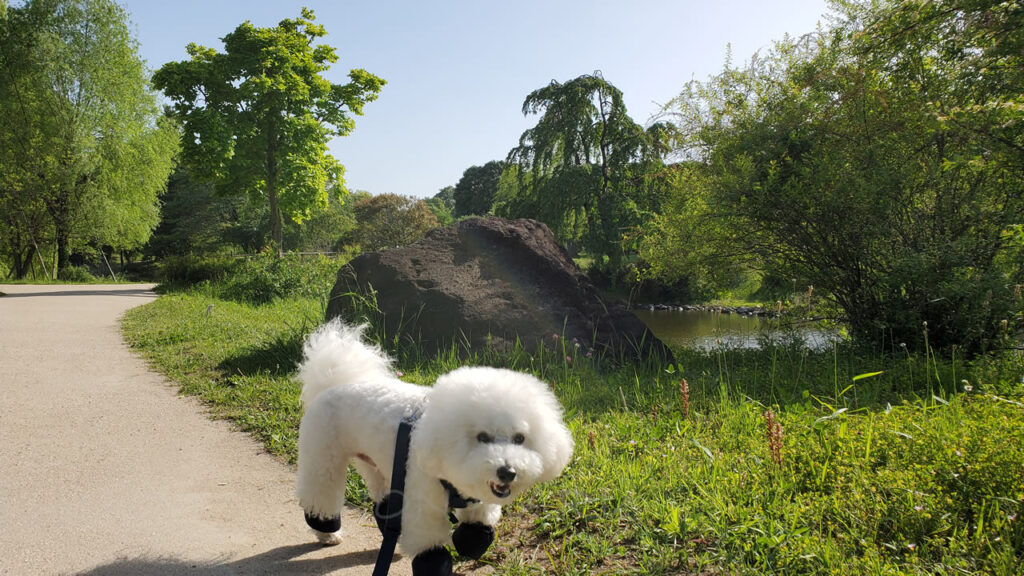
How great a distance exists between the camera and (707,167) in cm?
833

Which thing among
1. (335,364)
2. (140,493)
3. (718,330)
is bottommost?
(718,330)

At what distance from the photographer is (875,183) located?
657 centimetres

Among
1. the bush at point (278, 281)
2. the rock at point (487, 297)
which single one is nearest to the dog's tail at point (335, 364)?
the rock at point (487, 297)

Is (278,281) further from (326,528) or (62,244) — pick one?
(62,244)

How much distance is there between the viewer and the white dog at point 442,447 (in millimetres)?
2002

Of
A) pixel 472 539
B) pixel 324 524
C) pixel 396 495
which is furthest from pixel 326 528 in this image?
pixel 472 539

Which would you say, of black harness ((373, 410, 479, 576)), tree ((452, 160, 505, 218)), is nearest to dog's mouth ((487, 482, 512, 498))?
black harness ((373, 410, 479, 576))

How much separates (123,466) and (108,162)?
89.1ft

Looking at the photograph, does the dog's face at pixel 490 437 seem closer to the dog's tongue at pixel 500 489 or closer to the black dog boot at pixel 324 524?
the dog's tongue at pixel 500 489

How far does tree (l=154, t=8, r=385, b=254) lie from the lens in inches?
712

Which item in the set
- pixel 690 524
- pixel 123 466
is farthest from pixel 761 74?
pixel 123 466

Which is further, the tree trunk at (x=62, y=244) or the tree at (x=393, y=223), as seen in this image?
the tree at (x=393, y=223)

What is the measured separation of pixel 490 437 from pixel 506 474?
0.18m

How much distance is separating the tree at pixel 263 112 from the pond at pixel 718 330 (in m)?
12.3
